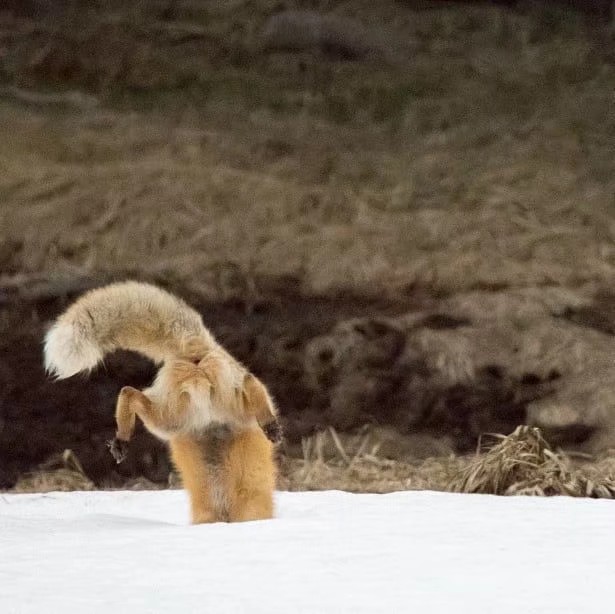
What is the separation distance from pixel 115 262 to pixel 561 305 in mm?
1434

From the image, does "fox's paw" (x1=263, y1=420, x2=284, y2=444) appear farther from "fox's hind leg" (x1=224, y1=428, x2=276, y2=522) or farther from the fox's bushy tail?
the fox's bushy tail

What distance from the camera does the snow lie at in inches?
64.8

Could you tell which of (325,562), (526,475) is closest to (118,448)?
(325,562)

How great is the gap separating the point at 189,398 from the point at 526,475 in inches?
57.6

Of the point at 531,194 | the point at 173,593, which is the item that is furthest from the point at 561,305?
the point at 173,593

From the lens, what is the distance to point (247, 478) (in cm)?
246

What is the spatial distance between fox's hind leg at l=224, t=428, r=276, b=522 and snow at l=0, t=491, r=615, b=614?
0.11m

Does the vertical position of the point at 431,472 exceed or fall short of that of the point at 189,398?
it falls short

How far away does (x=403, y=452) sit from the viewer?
4051 millimetres

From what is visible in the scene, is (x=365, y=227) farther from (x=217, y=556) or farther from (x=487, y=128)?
(x=217, y=556)

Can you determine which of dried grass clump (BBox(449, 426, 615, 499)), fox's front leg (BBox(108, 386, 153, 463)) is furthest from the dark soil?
fox's front leg (BBox(108, 386, 153, 463))

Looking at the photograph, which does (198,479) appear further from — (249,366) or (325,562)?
(249,366)

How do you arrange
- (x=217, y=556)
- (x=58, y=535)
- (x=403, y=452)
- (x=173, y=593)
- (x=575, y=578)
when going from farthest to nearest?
1. (x=403, y=452)
2. (x=58, y=535)
3. (x=217, y=556)
4. (x=575, y=578)
5. (x=173, y=593)

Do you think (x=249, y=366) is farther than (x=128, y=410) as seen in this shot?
Yes
